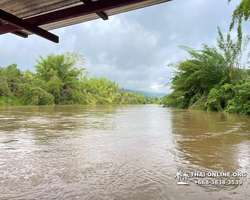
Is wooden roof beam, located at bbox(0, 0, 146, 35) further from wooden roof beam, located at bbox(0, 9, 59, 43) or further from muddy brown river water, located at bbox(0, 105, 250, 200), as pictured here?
muddy brown river water, located at bbox(0, 105, 250, 200)

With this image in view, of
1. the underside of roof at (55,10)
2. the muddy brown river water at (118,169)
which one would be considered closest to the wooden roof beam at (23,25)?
the underside of roof at (55,10)

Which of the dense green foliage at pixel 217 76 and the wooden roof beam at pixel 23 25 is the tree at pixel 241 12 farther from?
the wooden roof beam at pixel 23 25

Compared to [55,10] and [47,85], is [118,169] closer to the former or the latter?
[55,10]

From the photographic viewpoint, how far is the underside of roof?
1880 mm

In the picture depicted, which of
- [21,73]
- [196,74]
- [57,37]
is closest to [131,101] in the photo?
[21,73]

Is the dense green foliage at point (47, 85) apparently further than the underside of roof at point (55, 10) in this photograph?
Yes

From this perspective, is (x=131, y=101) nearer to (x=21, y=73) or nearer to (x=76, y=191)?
(x=21, y=73)

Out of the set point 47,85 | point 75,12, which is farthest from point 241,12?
point 47,85

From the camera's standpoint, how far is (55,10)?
6.89 feet

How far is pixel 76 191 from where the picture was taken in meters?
0.84

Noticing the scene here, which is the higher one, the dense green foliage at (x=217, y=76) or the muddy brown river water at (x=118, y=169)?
the dense green foliage at (x=217, y=76)

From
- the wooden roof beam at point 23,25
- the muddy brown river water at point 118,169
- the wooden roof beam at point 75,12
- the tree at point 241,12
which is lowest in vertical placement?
the muddy brown river water at point 118,169

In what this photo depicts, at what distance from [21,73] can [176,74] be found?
12.1m

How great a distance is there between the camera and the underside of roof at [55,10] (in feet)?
6.17
